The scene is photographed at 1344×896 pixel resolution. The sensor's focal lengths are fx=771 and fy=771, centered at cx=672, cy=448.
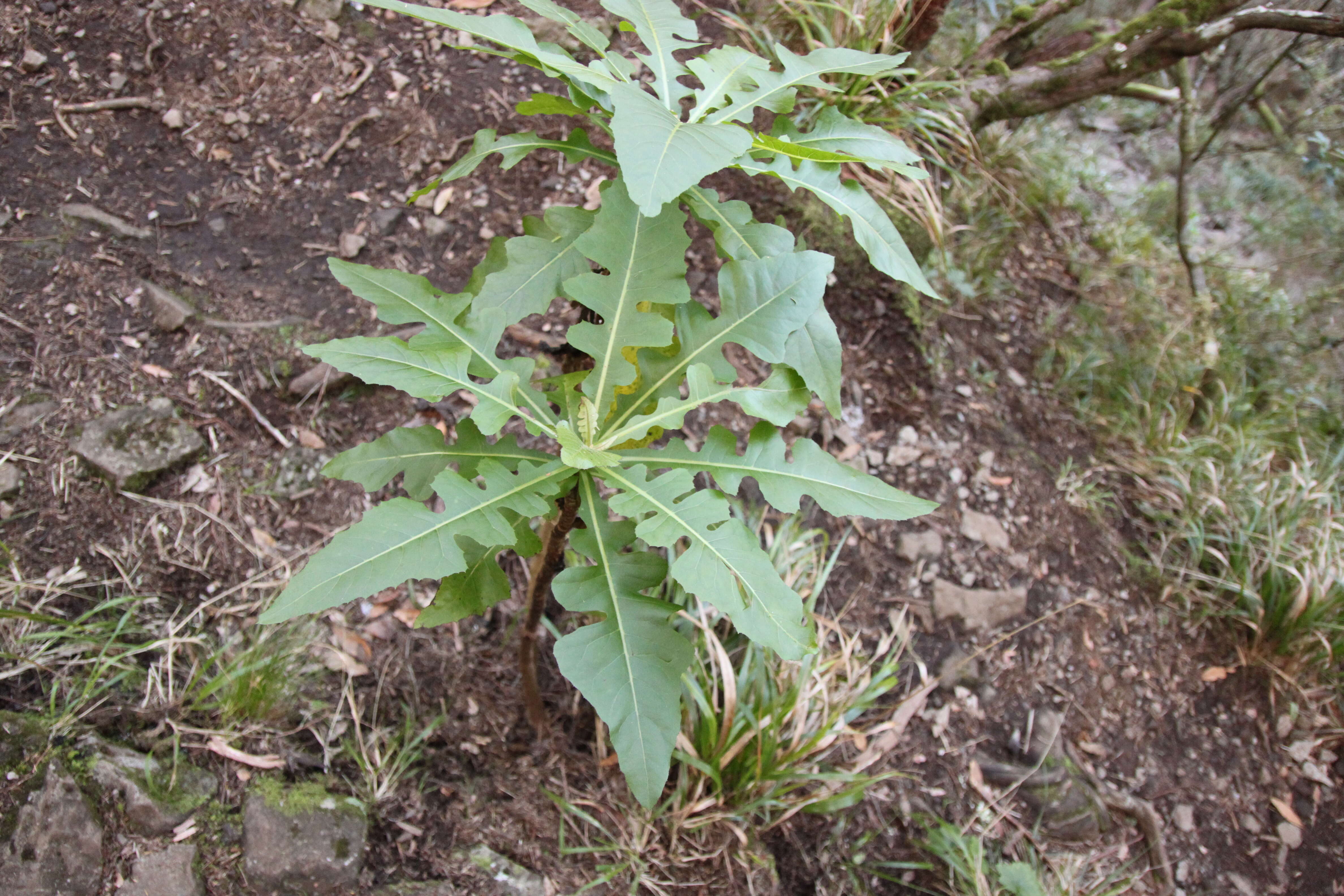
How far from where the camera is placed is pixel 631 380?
4.61ft

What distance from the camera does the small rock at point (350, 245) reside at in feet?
8.71

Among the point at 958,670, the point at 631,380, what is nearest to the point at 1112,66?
the point at 958,670

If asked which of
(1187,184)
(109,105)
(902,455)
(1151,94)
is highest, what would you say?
(1151,94)

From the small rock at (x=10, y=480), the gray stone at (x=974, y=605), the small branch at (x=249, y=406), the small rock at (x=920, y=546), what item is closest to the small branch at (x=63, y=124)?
the small branch at (x=249, y=406)

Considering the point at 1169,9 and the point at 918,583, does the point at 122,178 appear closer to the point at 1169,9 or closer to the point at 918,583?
the point at 918,583

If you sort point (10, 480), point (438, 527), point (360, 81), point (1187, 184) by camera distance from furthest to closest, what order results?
point (1187, 184)
point (360, 81)
point (10, 480)
point (438, 527)

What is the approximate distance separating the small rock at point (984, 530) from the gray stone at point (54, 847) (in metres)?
2.79

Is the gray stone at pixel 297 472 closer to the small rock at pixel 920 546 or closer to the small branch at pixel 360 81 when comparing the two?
the small branch at pixel 360 81

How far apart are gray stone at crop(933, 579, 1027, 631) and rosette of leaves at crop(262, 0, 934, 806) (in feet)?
5.56

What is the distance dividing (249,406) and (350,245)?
672mm

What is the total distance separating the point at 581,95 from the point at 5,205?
210 cm

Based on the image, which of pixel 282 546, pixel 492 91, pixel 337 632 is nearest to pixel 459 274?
pixel 492 91

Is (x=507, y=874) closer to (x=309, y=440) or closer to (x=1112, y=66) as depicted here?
(x=309, y=440)

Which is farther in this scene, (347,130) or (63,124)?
(347,130)
